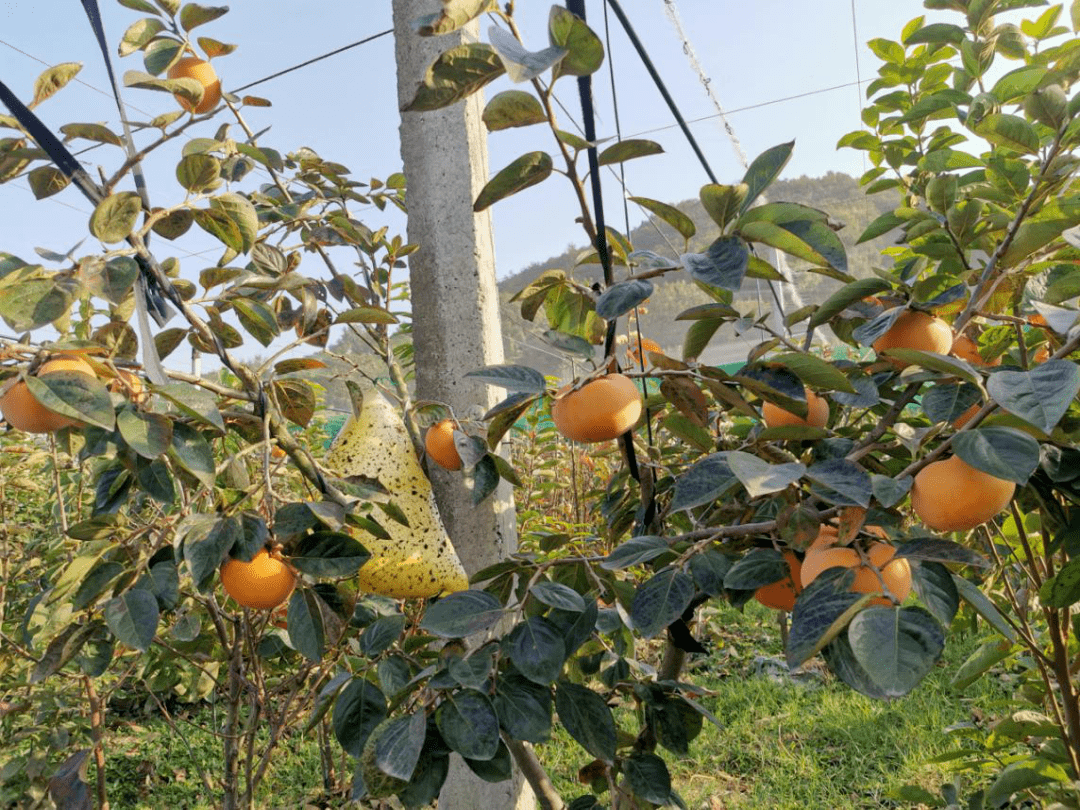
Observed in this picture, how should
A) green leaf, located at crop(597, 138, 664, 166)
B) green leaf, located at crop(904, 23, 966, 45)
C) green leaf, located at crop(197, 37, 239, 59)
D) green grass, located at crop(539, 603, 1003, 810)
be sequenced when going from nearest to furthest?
green leaf, located at crop(597, 138, 664, 166)
green leaf, located at crop(197, 37, 239, 59)
green leaf, located at crop(904, 23, 966, 45)
green grass, located at crop(539, 603, 1003, 810)

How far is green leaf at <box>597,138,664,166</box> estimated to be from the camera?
2.60 ft

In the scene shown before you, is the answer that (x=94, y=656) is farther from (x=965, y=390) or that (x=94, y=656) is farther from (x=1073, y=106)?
(x=1073, y=106)

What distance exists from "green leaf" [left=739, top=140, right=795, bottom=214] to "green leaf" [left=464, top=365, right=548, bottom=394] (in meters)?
0.25

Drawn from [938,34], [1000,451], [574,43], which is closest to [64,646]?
[574,43]

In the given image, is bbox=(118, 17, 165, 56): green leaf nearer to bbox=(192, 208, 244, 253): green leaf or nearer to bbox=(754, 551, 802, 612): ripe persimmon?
bbox=(192, 208, 244, 253): green leaf

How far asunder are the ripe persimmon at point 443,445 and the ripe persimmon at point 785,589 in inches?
15.8

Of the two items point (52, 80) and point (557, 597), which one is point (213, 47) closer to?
Answer: point (52, 80)

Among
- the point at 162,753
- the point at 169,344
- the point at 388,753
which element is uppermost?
the point at 169,344

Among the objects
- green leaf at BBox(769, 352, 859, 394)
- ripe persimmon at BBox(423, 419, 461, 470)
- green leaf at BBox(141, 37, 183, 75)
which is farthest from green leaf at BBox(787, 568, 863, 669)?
green leaf at BBox(141, 37, 183, 75)

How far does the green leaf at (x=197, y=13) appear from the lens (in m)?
0.95

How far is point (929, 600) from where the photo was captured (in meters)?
0.55

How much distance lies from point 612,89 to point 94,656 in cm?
103

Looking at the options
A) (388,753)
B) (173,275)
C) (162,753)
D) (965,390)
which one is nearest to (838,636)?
(965,390)

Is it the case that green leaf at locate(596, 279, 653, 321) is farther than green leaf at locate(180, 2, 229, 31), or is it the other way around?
green leaf at locate(180, 2, 229, 31)
